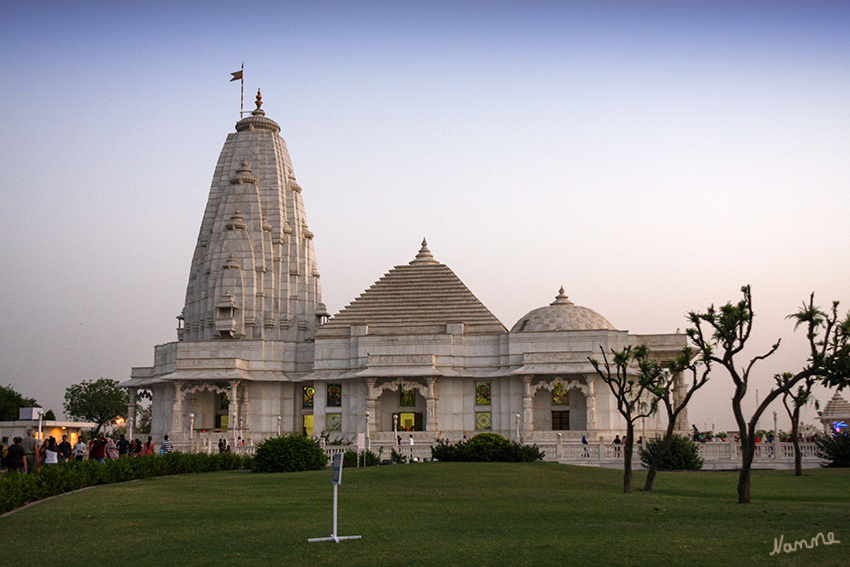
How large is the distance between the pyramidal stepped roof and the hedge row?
2604cm

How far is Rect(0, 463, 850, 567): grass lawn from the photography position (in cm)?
1330

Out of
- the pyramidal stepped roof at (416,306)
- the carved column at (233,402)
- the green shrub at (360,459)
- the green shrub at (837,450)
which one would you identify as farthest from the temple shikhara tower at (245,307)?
the green shrub at (837,450)

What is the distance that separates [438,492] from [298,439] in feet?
40.3

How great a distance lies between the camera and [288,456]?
3431 cm

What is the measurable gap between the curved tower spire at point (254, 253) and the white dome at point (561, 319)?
62.5ft

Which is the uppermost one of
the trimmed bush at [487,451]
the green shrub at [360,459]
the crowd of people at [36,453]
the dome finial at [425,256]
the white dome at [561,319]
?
the dome finial at [425,256]

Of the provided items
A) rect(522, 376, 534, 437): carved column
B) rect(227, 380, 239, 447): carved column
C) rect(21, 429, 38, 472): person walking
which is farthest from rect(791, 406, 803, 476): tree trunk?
rect(227, 380, 239, 447): carved column

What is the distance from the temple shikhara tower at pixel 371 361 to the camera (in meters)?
58.1

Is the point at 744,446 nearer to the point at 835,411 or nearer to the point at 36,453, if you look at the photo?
the point at 36,453

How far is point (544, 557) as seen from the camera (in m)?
13.0

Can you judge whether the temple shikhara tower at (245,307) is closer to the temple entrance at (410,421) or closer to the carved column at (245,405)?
the carved column at (245,405)

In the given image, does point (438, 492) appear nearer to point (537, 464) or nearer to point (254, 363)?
point (537, 464)

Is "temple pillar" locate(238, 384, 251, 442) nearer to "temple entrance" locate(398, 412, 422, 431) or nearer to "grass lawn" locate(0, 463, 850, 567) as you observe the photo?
"temple entrance" locate(398, 412, 422, 431)

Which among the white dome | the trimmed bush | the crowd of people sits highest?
the white dome
